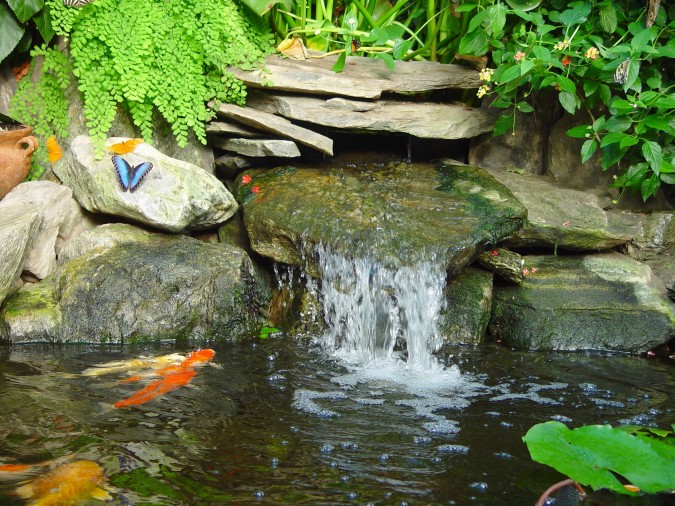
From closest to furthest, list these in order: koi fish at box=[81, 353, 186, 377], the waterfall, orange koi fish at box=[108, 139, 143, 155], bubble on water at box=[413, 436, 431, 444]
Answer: bubble on water at box=[413, 436, 431, 444]
koi fish at box=[81, 353, 186, 377]
the waterfall
orange koi fish at box=[108, 139, 143, 155]

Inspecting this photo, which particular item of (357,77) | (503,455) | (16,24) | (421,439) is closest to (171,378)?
(421,439)

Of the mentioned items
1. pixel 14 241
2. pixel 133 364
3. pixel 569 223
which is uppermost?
pixel 569 223

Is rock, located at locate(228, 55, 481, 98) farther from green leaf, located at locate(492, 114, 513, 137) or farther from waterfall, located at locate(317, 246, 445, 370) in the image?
waterfall, located at locate(317, 246, 445, 370)

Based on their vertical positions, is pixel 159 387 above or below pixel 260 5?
below

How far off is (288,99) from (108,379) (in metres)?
2.58

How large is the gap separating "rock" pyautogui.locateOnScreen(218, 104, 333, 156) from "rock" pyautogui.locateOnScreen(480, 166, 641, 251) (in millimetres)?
1507

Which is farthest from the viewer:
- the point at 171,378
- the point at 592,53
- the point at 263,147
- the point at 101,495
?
the point at 263,147

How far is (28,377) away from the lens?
3930mm

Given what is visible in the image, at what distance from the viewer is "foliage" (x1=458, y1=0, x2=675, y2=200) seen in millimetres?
4879

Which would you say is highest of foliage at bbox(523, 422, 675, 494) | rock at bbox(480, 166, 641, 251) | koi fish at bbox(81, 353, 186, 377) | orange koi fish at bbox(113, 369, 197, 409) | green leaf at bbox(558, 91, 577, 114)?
green leaf at bbox(558, 91, 577, 114)

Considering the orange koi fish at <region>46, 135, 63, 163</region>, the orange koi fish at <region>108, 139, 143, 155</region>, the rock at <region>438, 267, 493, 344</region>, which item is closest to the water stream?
the rock at <region>438, 267, 493, 344</region>

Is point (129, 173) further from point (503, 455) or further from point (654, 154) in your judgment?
point (654, 154)

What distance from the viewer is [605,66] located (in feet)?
16.1

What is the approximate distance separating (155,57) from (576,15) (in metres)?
3.02
